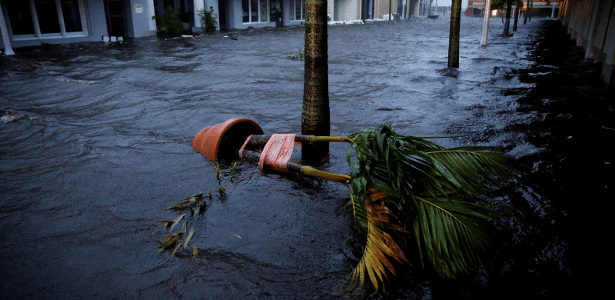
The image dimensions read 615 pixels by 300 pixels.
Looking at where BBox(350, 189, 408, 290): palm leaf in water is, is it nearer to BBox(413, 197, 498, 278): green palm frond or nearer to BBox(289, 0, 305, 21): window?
BBox(413, 197, 498, 278): green palm frond

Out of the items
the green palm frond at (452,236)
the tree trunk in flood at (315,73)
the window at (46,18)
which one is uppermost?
the window at (46,18)

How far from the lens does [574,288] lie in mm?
2631

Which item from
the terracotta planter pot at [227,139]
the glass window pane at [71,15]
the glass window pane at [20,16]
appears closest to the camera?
the terracotta planter pot at [227,139]

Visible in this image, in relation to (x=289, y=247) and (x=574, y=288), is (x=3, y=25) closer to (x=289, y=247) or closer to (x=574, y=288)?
(x=289, y=247)

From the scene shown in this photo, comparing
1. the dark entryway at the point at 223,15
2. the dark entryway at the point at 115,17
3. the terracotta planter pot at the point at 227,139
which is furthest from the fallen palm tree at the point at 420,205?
the dark entryway at the point at 223,15

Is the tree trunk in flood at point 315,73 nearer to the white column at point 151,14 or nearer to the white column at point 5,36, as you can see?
the white column at point 5,36

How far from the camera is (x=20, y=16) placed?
17172mm

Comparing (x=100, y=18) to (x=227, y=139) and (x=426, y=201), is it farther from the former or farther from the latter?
(x=426, y=201)

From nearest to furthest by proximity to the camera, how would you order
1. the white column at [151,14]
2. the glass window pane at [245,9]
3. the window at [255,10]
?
the white column at [151,14], the glass window pane at [245,9], the window at [255,10]

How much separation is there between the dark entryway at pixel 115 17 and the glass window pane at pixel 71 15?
1.57 meters

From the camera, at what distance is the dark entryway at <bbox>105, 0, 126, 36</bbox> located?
67.5 feet

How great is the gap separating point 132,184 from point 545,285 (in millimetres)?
3970

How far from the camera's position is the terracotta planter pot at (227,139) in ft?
15.8

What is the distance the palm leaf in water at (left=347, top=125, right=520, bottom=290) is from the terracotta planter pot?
2.07m
